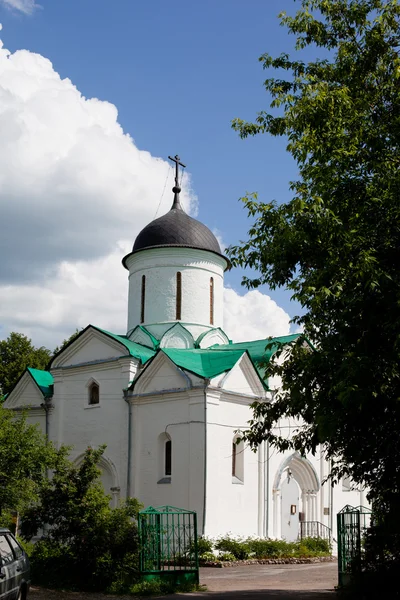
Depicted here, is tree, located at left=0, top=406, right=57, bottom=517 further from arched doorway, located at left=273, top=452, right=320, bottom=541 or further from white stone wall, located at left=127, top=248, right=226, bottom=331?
white stone wall, located at left=127, top=248, right=226, bottom=331

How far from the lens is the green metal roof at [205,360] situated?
22.9 meters

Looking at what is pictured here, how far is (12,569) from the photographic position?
388 inches

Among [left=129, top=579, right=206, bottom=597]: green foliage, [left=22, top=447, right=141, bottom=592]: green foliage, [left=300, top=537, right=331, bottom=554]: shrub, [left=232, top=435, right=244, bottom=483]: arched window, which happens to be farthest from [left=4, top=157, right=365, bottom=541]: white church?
[left=22, top=447, right=141, bottom=592]: green foliage

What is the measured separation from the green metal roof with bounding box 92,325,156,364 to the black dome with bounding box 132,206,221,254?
163 inches

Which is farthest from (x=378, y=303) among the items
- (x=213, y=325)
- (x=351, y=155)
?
(x=213, y=325)

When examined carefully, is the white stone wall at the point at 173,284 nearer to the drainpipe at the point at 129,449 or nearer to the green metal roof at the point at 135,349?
the green metal roof at the point at 135,349

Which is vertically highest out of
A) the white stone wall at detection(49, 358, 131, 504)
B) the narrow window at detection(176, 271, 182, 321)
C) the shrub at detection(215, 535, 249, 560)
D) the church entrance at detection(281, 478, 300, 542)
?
the narrow window at detection(176, 271, 182, 321)

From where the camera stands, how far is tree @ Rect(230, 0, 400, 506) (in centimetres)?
938

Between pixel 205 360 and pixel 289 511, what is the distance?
625 cm

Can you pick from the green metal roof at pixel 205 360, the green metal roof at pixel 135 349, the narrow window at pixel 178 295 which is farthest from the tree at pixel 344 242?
the narrow window at pixel 178 295

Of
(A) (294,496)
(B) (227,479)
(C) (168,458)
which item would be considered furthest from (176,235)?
(A) (294,496)

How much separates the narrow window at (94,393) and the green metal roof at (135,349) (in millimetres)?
1975

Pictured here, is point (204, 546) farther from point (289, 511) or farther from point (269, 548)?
point (289, 511)

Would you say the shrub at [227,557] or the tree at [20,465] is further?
the shrub at [227,557]
